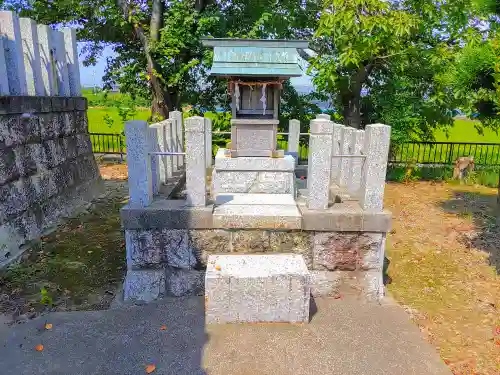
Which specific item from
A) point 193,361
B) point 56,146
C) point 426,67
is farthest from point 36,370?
point 426,67

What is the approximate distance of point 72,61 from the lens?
827 cm

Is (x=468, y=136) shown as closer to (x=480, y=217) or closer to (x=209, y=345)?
(x=480, y=217)

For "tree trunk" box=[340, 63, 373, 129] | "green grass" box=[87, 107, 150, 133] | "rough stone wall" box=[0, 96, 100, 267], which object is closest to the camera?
"rough stone wall" box=[0, 96, 100, 267]

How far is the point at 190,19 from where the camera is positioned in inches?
416

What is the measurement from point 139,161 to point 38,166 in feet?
11.1

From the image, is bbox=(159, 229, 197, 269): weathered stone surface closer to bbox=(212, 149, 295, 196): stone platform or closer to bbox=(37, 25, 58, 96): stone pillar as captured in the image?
bbox=(212, 149, 295, 196): stone platform

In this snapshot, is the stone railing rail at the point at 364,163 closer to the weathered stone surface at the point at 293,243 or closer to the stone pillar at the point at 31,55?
the weathered stone surface at the point at 293,243

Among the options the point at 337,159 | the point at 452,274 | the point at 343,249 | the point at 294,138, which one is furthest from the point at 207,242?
the point at 294,138

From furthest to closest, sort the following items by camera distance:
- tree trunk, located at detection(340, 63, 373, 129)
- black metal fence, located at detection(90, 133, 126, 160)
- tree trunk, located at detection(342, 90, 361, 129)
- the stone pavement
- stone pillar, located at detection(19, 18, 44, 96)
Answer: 1. black metal fence, located at detection(90, 133, 126, 160)
2. tree trunk, located at detection(342, 90, 361, 129)
3. tree trunk, located at detection(340, 63, 373, 129)
4. stone pillar, located at detection(19, 18, 44, 96)
5. the stone pavement

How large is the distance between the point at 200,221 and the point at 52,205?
4071 mm

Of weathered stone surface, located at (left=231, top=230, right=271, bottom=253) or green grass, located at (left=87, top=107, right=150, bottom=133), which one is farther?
green grass, located at (left=87, top=107, right=150, bottom=133)

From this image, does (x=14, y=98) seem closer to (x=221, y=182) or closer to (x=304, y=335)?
(x=221, y=182)

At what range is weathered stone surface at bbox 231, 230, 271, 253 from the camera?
471cm

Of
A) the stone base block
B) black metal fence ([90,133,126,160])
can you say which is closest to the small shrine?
the stone base block
